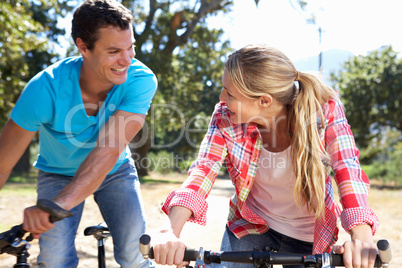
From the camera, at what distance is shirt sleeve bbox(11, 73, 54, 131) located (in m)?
2.53

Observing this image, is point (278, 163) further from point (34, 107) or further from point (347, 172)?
point (34, 107)

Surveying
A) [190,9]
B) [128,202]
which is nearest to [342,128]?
[128,202]

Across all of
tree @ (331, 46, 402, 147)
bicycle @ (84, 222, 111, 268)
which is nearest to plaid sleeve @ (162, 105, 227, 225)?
bicycle @ (84, 222, 111, 268)

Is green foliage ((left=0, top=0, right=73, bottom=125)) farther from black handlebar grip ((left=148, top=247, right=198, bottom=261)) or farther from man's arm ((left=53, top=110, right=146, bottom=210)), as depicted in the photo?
black handlebar grip ((left=148, top=247, right=198, bottom=261))

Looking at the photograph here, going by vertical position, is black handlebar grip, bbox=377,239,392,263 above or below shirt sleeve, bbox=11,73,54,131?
below

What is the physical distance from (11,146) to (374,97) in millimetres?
26376

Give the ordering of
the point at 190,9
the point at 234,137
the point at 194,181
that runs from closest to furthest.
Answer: the point at 194,181 < the point at 234,137 < the point at 190,9

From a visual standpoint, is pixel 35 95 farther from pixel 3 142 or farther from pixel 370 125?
pixel 370 125

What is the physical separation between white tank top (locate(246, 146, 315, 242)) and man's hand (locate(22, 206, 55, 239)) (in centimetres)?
110

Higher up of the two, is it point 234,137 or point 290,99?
point 290,99

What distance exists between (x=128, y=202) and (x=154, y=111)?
17.9 meters

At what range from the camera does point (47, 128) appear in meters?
2.75

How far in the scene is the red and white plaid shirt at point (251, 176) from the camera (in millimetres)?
1969

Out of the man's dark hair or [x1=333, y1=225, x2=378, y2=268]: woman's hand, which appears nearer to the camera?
[x1=333, y1=225, x2=378, y2=268]: woman's hand
